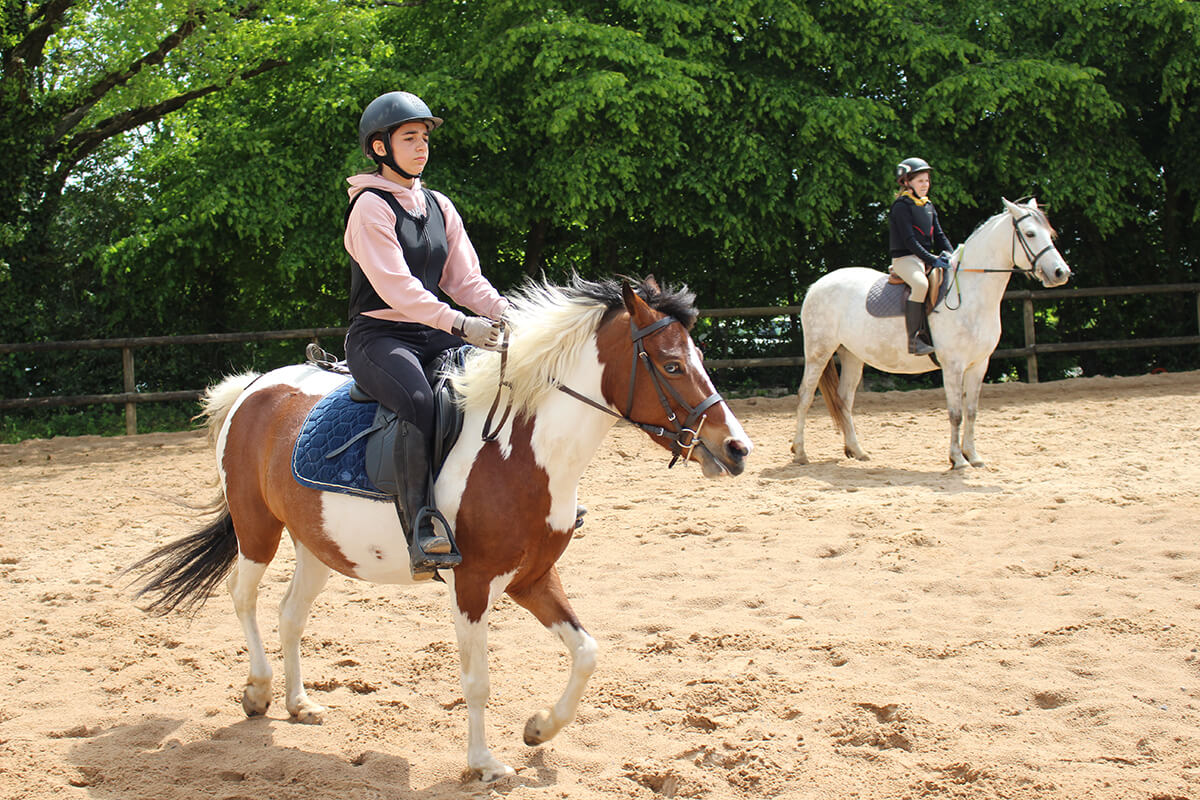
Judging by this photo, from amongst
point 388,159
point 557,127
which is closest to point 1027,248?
point 557,127

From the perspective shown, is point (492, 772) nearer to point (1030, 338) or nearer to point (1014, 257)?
point (1014, 257)

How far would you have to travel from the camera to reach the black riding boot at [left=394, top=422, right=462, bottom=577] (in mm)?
3416

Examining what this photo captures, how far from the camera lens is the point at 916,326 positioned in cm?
929

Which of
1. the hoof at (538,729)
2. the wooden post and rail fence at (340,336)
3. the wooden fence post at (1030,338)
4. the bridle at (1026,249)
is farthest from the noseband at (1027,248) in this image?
the hoof at (538,729)

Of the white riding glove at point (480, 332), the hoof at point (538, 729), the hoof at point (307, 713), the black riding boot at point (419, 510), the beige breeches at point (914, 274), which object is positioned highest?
the beige breeches at point (914, 274)

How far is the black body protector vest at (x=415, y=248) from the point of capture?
365 cm

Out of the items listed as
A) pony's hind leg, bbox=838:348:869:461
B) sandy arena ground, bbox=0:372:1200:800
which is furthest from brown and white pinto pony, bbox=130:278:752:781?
pony's hind leg, bbox=838:348:869:461

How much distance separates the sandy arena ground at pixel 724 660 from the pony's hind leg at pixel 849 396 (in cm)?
142

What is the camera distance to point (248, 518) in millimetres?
4266

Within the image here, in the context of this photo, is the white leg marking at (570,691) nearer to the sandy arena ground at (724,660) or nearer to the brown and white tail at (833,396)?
the sandy arena ground at (724,660)

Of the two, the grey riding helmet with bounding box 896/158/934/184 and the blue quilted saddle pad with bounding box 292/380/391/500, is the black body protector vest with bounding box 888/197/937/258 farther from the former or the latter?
the blue quilted saddle pad with bounding box 292/380/391/500

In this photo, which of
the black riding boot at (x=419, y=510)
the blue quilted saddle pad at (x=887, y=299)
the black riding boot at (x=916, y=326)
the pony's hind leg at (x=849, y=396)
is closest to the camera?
the black riding boot at (x=419, y=510)

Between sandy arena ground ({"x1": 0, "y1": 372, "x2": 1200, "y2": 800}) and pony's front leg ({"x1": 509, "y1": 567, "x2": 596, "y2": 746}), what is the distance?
14cm

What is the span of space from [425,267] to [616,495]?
483 centimetres
